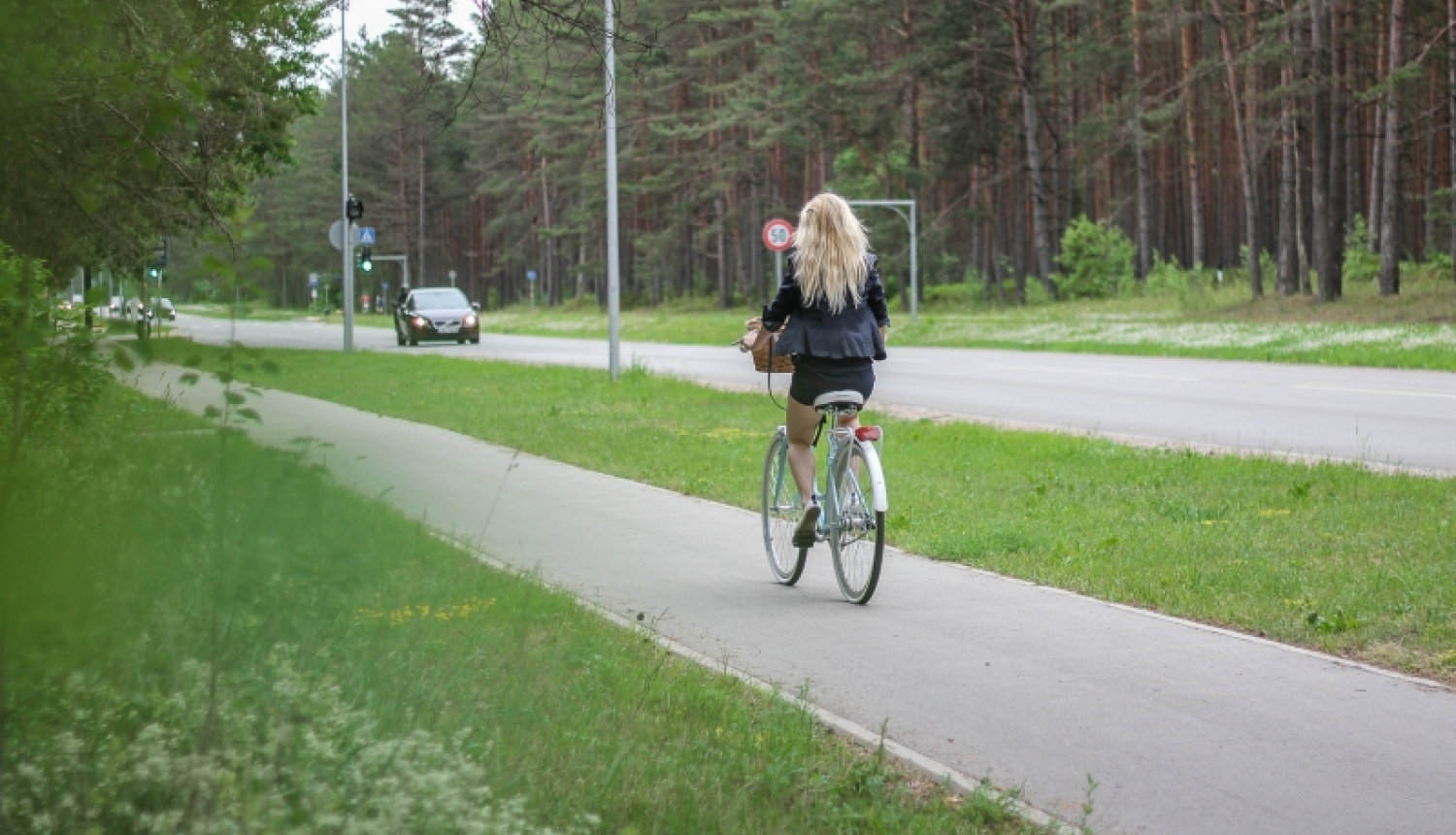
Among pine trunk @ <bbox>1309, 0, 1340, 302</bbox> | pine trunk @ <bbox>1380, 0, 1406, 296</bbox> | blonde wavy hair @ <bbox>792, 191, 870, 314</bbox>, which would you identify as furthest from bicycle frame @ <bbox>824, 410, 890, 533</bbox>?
pine trunk @ <bbox>1309, 0, 1340, 302</bbox>

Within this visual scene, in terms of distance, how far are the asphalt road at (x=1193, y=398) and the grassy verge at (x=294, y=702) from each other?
1571mm

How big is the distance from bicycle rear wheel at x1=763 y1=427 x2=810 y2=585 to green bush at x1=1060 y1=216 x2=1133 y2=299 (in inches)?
2112

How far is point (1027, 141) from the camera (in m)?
63.0

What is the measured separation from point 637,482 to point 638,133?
6658 cm

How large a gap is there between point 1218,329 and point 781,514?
30473 mm

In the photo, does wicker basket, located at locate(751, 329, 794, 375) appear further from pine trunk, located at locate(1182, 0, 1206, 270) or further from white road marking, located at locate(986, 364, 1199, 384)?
pine trunk, located at locate(1182, 0, 1206, 270)

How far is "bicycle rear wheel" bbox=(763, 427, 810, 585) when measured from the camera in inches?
367

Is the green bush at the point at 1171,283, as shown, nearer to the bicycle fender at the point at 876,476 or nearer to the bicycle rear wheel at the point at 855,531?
the bicycle rear wheel at the point at 855,531

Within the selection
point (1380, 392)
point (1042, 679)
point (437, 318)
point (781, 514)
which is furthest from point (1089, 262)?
point (1042, 679)

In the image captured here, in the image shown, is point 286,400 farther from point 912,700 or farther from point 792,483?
point 792,483

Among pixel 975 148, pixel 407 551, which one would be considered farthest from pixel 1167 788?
pixel 975 148

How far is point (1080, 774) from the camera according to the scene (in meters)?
5.50

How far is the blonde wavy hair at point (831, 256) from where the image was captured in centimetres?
842

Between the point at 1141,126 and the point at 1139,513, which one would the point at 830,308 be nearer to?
the point at 1139,513
